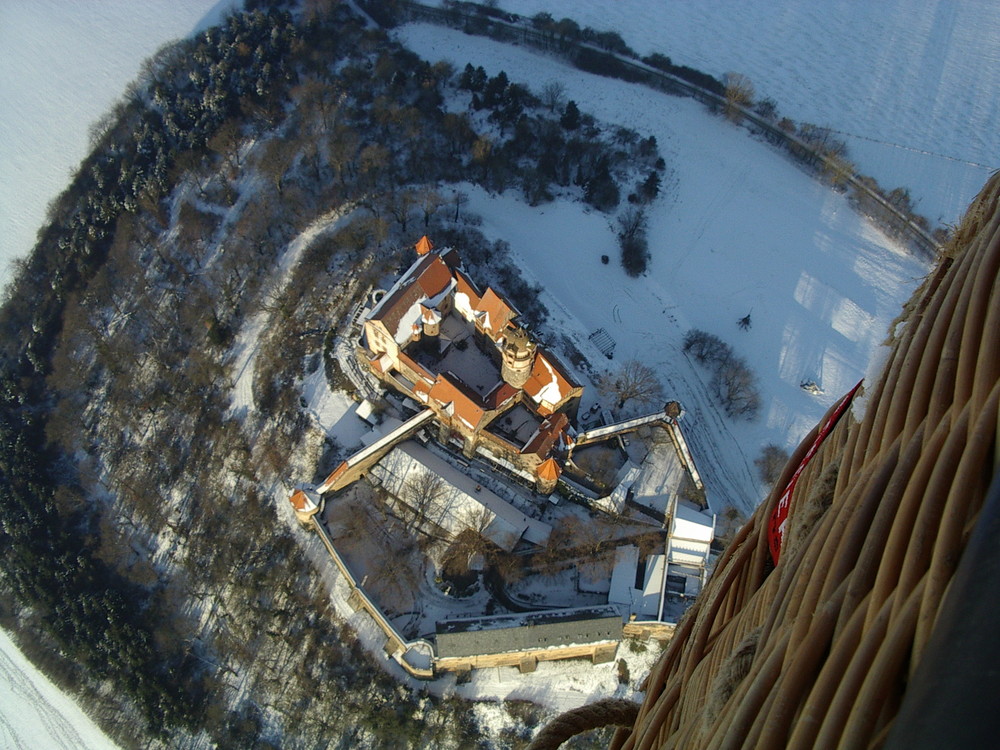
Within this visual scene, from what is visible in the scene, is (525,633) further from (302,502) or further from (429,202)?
(429,202)

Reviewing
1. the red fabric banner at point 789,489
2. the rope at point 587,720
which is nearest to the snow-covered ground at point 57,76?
the rope at point 587,720

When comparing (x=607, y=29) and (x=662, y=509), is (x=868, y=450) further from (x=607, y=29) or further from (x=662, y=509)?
(x=607, y=29)

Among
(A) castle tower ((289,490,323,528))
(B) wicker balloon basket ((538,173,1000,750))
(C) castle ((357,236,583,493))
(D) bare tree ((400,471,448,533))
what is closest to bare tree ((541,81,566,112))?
(C) castle ((357,236,583,493))

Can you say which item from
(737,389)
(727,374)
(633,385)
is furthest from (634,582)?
(727,374)

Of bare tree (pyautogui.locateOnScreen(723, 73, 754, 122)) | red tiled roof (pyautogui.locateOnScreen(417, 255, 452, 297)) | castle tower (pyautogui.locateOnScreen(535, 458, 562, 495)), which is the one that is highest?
bare tree (pyautogui.locateOnScreen(723, 73, 754, 122))

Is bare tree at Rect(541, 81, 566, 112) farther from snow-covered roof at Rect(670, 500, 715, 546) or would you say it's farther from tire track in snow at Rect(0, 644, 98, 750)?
tire track in snow at Rect(0, 644, 98, 750)

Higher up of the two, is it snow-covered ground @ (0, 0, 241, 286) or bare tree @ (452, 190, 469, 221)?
bare tree @ (452, 190, 469, 221)

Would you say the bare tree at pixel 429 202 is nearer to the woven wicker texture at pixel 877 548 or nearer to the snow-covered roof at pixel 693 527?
the snow-covered roof at pixel 693 527

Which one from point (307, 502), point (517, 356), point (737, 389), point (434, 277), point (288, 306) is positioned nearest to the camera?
point (517, 356)
